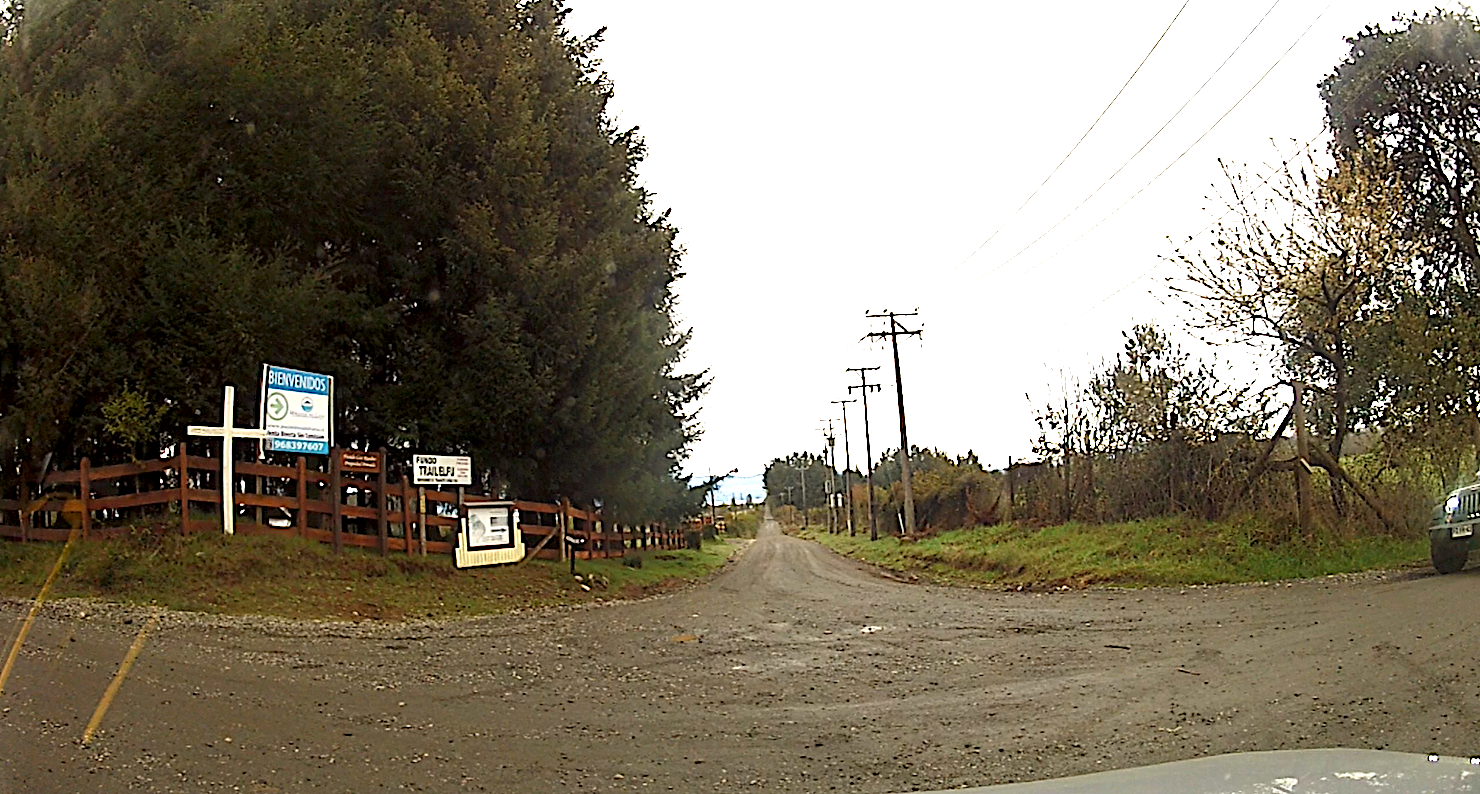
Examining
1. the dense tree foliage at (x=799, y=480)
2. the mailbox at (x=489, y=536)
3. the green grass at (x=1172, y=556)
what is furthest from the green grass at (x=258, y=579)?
the dense tree foliage at (x=799, y=480)

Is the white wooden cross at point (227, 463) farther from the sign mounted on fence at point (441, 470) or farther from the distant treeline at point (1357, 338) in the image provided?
the distant treeline at point (1357, 338)

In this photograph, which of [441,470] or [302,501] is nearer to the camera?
[302,501]

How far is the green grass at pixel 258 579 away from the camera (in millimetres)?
14094

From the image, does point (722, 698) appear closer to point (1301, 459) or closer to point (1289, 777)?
point (1289, 777)

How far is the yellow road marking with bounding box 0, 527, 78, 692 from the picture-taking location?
877cm

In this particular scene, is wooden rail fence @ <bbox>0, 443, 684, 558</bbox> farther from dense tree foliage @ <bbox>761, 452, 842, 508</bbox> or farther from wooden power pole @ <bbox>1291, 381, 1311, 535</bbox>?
dense tree foliage @ <bbox>761, 452, 842, 508</bbox>

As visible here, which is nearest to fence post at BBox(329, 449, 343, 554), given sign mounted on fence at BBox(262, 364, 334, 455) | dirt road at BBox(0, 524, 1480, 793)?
sign mounted on fence at BBox(262, 364, 334, 455)

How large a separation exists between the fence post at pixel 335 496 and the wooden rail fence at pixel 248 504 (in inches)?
0.6

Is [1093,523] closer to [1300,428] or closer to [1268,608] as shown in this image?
[1300,428]

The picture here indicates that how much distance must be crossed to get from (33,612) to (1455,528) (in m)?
16.8

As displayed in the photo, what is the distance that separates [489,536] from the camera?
64.2ft

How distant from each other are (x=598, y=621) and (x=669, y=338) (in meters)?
13.7

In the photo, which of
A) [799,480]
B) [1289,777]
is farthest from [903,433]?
[799,480]

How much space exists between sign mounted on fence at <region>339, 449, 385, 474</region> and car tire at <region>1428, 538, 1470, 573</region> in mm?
14909
